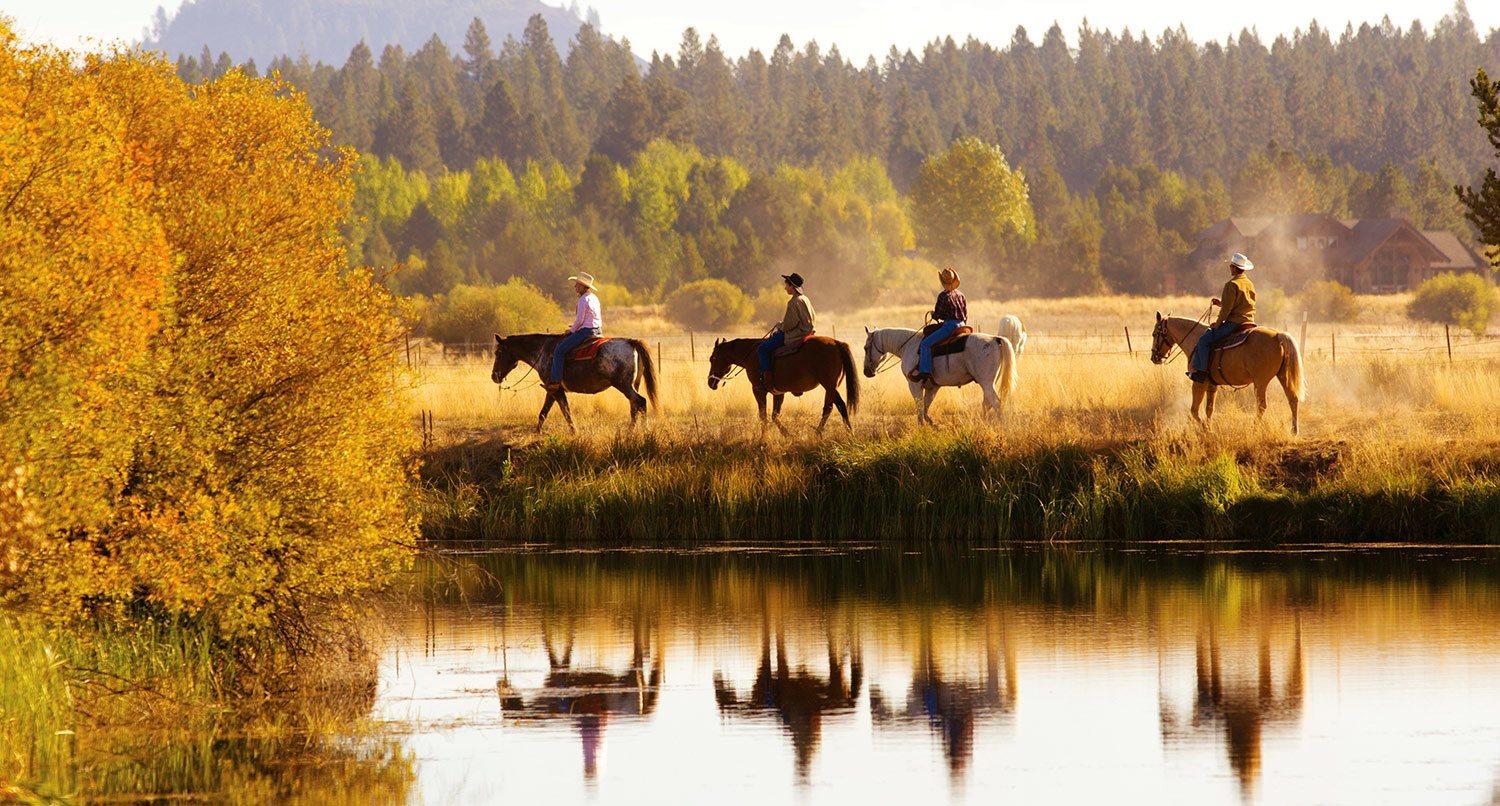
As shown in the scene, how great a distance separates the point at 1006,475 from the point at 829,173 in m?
139

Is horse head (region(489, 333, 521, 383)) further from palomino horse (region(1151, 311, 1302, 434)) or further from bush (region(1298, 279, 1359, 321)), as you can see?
bush (region(1298, 279, 1359, 321))

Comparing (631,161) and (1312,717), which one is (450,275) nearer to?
(631,161)

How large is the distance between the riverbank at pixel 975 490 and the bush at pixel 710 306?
59.0 m

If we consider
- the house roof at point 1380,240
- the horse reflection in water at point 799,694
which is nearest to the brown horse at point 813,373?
the horse reflection in water at point 799,694

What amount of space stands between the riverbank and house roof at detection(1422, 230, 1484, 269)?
88.1 meters

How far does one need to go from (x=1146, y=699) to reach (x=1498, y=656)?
3.12 metres

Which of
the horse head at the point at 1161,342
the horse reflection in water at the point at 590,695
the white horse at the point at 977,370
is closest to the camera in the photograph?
the horse reflection in water at the point at 590,695

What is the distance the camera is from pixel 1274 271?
106938mm

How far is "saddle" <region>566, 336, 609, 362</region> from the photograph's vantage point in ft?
91.0

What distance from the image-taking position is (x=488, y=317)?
59.4 metres

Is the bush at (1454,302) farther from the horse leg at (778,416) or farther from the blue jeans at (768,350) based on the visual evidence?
the blue jeans at (768,350)

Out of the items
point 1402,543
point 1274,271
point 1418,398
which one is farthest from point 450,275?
point 1402,543

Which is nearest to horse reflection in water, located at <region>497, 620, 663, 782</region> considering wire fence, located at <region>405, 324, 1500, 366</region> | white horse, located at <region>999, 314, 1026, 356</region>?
white horse, located at <region>999, 314, 1026, 356</region>

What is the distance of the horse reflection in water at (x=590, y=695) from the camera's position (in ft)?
45.1
